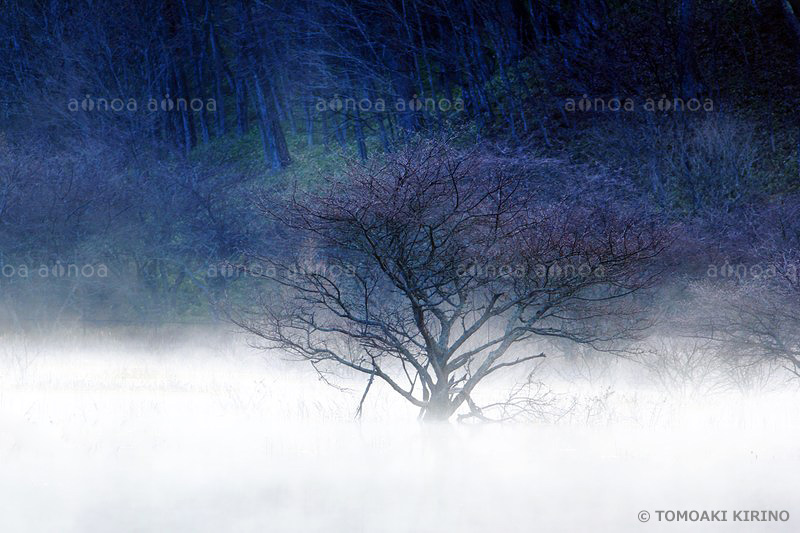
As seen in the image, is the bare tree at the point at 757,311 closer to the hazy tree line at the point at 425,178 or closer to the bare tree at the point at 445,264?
the hazy tree line at the point at 425,178

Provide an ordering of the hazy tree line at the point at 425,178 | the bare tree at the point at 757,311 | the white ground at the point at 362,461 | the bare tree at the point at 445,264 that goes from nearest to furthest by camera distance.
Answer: the white ground at the point at 362,461 < the bare tree at the point at 445,264 < the hazy tree line at the point at 425,178 < the bare tree at the point at 757,311

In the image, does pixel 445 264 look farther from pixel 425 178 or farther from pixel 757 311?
pixel 757 311

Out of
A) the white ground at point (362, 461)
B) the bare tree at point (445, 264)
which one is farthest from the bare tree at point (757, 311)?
the bare tree at point (445, 264)

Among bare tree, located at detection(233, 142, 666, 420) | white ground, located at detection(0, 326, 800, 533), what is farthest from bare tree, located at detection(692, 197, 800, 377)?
bare tree, located at detection(233, 142, 666, 420)

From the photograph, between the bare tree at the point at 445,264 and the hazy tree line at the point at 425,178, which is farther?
the hazy tree line at the point at 425,178

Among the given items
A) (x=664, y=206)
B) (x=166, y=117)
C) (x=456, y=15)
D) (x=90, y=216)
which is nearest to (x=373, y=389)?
(x=664, y=206)

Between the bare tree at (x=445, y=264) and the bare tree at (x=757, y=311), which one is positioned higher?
the bare tree at (x=445, y=264)

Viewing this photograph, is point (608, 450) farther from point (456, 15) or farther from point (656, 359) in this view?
point (456, 15)

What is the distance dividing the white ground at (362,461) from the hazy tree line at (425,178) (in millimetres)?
1077

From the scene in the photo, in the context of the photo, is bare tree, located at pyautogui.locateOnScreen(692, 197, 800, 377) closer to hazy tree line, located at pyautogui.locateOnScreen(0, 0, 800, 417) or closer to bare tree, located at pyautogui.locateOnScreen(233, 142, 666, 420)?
hazy tree line, located at pyautogui.locateOnScreen(0, 0, 800, 417)

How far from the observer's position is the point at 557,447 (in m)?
11.7

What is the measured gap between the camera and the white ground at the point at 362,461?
8.53 m

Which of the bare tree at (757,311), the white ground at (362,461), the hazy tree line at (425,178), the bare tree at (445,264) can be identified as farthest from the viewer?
the bare tree at (757,311)

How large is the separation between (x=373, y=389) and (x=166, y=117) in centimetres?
2864
